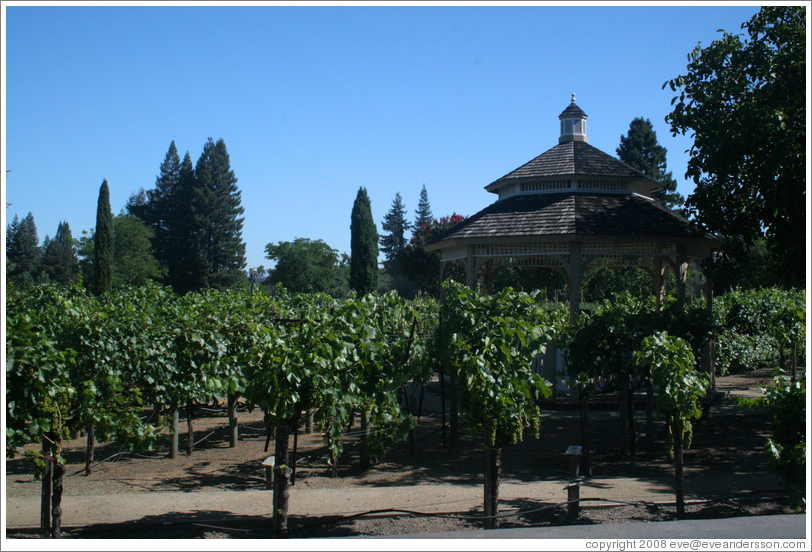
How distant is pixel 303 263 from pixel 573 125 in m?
37.1

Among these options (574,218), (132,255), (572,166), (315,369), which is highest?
(132,255)

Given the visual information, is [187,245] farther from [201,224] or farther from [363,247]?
[363,247]

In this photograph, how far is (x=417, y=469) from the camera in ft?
32.7

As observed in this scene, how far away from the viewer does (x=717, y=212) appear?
1248 cm

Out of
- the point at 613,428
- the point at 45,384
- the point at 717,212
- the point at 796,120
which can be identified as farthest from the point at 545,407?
the point at 45,384

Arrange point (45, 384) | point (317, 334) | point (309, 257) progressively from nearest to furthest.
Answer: point (45, 384) → point (317, 334) → point (309, 257)

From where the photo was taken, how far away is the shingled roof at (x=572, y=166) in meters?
16.7

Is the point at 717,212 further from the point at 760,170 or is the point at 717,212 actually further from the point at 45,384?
the point at 45,384

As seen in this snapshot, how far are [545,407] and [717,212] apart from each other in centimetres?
611

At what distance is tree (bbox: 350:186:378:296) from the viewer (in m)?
46.6

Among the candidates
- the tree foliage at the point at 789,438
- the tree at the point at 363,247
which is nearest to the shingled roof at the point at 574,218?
the tree foliage at the point at 789,438

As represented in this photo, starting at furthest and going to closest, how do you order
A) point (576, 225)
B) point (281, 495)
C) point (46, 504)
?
1. point (576, 225)
2. point (46, 504)
3. point (281, 495)

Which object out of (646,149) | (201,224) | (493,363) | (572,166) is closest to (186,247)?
(201,224)

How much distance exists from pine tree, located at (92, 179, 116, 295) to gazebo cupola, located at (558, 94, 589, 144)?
1339 inches
